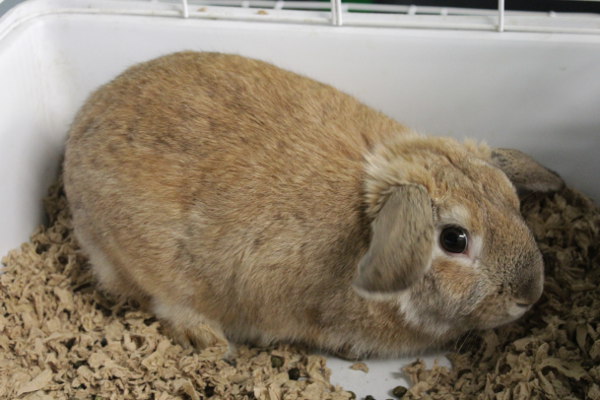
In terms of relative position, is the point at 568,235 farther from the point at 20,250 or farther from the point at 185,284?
the point at 20,250

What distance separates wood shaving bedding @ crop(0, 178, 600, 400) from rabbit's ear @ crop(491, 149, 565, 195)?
0.67ft

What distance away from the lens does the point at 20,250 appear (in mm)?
3215

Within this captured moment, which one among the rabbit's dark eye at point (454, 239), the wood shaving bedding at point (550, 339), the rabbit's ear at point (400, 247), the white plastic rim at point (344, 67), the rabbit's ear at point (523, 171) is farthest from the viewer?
the white plastic rim at point (344, 67)

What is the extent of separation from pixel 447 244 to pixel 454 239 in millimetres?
31

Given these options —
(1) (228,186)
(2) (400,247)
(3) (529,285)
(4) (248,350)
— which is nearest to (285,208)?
(1) (228,186)

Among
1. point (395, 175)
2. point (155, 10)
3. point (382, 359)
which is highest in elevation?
point (155, 10)

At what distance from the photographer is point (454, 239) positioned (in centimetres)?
251

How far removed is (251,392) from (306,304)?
36cm

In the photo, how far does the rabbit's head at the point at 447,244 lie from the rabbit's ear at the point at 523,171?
0.19m

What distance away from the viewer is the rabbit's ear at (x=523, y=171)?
2.90 metres

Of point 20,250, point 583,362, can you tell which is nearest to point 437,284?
point 583,362

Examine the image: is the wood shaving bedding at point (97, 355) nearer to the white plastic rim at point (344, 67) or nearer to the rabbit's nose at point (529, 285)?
the white plastic rim at point (344, 67)

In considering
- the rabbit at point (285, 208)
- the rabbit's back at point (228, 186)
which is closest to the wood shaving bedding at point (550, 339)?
the rabbit at point (285, 208)

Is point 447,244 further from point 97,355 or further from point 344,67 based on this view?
point 97,355
